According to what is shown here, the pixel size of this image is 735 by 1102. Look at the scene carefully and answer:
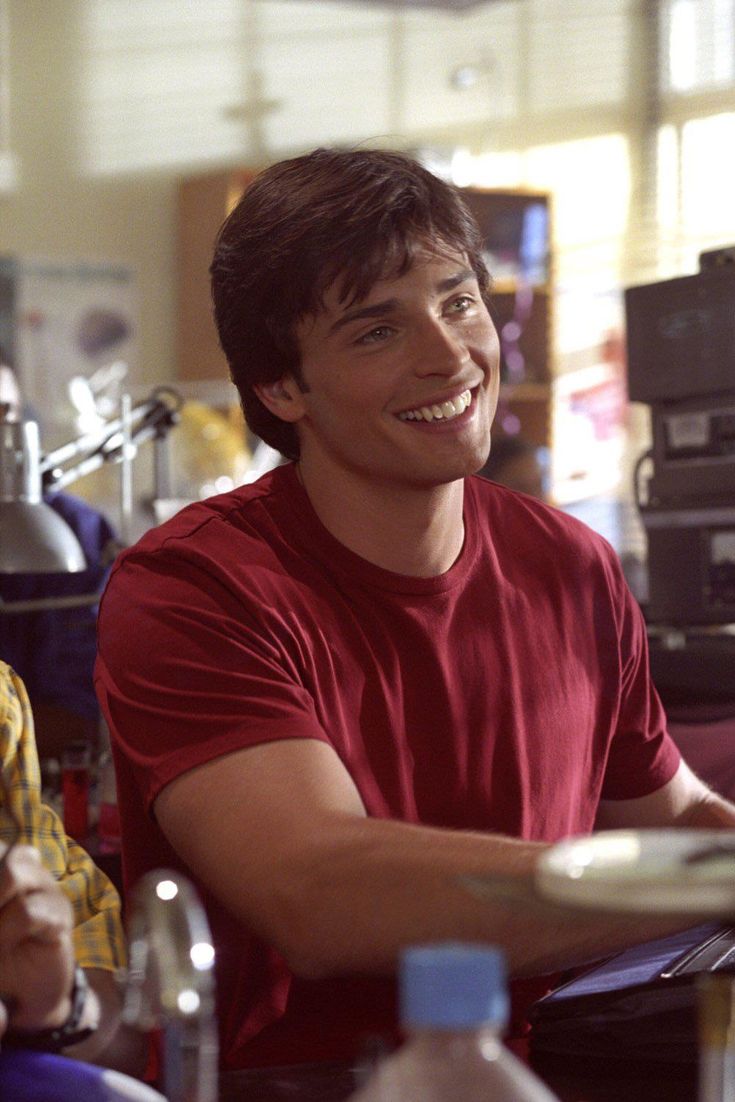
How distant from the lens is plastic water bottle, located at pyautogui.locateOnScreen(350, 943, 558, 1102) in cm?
53

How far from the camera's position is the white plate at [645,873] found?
1.81 feet

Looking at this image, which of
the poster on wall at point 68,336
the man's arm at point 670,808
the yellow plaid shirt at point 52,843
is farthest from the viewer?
the poster on wall at point 68,336

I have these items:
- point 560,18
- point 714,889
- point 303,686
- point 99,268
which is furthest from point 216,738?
point 560,18

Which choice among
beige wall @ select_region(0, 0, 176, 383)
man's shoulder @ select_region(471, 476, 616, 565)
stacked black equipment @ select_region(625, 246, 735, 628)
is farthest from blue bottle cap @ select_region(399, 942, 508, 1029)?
beige wall @ select_region(0, 0, 176, 383)

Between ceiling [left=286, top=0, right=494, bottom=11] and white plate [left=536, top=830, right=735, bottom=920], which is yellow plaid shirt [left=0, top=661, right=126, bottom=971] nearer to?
white plate [left=536, top=830, right=735, bottom=920]

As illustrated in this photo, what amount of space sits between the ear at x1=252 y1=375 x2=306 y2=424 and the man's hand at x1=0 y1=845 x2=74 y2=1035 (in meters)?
0.75

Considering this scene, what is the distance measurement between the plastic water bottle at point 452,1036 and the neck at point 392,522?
0.76 metres

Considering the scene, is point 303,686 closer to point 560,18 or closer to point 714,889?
point 714,889

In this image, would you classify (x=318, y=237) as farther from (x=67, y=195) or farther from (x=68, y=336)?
(x=67, y=195)

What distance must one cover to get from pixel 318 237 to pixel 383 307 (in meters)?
0.08

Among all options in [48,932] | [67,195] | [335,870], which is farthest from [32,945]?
[67,195]

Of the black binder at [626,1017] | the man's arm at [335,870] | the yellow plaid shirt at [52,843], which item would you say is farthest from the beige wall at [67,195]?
the black binder at [626,1017]

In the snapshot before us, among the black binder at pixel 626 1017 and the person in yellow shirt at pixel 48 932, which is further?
the black binder at pixel 626 1017

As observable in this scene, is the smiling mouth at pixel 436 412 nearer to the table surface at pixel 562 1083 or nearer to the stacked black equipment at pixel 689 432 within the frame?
the table surface at pixel 562 1083
